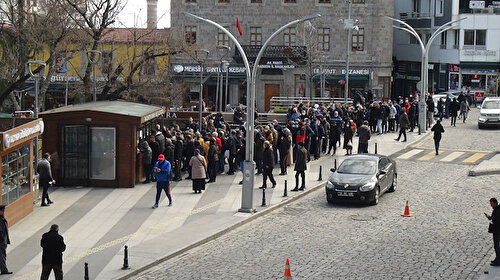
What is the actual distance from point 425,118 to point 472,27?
25545 mm

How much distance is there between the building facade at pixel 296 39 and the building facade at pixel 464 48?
6.65 meters

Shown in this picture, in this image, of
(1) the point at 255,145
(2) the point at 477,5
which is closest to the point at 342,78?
(2) the point at 477,5

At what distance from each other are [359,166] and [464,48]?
42.3 metres

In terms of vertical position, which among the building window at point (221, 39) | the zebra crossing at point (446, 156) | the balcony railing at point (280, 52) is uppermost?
the building window at point (221, 39)

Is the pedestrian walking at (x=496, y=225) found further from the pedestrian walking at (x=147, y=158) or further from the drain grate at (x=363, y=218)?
the pedestrian walking at (x=147, y=158)

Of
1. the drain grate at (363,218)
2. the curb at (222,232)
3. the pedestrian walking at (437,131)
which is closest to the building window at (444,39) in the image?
the pedestrian walking at (437,131)

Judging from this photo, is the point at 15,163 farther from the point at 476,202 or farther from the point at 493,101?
the point at 493,101

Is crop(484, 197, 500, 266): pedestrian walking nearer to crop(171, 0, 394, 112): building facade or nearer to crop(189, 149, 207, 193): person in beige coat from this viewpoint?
crop(189, 149, 207, 193): person in beige coat

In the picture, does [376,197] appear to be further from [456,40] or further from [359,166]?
[456,40]

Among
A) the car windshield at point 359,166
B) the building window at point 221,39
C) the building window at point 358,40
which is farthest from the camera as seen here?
the building window at point 221,39

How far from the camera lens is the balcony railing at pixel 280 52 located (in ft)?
201

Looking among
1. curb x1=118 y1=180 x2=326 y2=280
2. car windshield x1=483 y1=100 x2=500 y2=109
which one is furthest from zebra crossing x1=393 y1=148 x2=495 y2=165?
car windshield x1=483 y1=100 x2=500 y2=109

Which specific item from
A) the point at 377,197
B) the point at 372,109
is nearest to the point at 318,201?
the point at 377,197

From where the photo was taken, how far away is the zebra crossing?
35062mm
